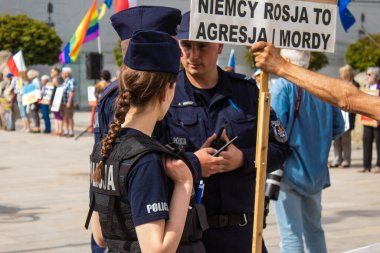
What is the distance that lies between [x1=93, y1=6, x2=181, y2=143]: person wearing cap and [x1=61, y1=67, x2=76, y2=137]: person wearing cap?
17.4m

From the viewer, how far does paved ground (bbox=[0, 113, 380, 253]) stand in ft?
27.5

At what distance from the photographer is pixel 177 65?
318 cm

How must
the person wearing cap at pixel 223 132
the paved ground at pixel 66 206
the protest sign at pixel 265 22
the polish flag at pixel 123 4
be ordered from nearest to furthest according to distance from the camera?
1. the protest sign at pixel 265 22
2. the person wearing cap at pixel 223 132
3. the polish flag at pixel 123 4
4. the paved ground at pixel 66 206

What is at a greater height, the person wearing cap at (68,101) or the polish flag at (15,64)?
the polish flag at (15,64)

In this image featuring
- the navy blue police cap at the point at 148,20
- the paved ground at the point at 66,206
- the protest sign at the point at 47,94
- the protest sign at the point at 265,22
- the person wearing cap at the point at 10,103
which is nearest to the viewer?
the protest sign at the point at 265,22

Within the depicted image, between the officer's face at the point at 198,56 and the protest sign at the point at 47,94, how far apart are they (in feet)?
60.4

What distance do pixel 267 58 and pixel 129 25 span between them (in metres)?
0.80

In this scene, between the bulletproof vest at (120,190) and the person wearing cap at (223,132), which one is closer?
the bulletproof vest at (120,190)

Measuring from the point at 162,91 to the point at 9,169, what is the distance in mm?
11950

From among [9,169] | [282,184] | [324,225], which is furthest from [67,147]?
[282,184]

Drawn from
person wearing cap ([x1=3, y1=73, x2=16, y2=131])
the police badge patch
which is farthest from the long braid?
person wearing cap ([x1=3, y1=73, x2=16, y2=131])

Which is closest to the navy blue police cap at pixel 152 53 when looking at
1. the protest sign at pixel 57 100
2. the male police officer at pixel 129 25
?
the male police officer at pixel 129 25

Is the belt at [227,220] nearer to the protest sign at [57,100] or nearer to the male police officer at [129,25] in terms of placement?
the male police officer at [129,25]

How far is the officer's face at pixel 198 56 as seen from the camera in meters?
4.26
